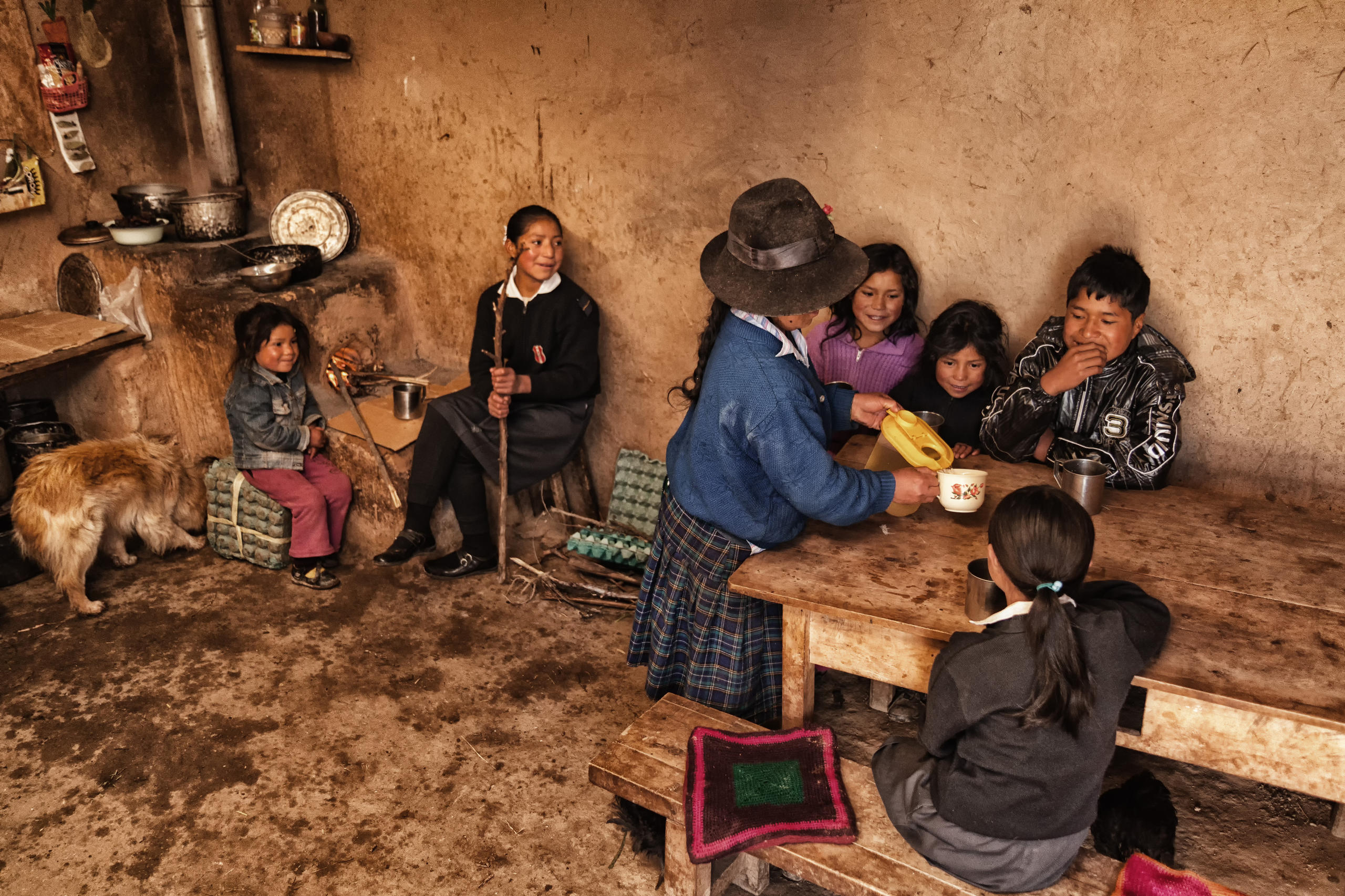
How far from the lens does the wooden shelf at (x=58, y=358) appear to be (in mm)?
4500

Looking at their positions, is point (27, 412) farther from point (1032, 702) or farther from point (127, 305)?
point (1032, 702)

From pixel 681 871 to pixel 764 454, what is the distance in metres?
1.16

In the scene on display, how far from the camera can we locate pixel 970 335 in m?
3.48

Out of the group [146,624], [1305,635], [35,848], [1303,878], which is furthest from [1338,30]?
[146,624]

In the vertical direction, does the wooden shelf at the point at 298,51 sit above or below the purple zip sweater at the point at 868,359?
above

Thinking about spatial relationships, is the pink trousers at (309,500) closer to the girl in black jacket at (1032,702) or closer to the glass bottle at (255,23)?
the glass bottle at (255,23)

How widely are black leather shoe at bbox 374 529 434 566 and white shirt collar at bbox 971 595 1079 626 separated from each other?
3.28 m

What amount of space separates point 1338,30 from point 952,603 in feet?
6.97

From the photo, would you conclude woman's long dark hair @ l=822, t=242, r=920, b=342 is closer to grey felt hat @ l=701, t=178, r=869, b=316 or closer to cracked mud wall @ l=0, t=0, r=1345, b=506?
cracked mud wall @ l=0, t=0, r=1345, b=506

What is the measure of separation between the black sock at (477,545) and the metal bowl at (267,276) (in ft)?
5.36

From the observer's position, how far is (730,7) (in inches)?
153

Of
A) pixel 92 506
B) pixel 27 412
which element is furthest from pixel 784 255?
pixel 27 412

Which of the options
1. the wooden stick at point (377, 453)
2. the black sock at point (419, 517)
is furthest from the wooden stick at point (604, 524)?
the wooden stick at point (377, 453)

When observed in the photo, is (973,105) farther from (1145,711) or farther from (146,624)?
(146,624)
